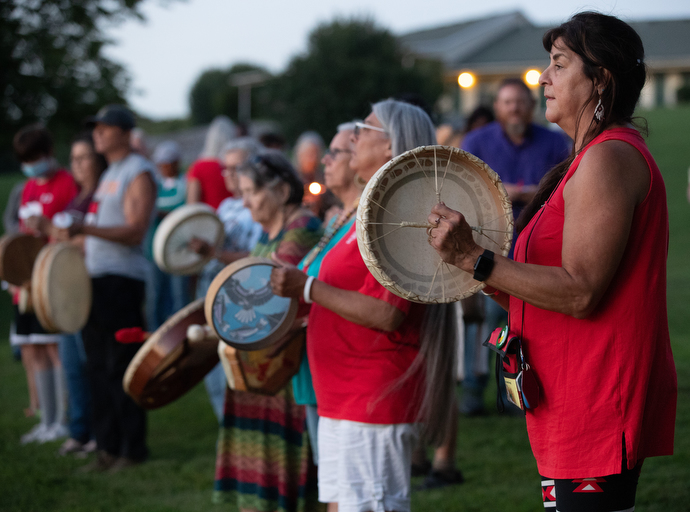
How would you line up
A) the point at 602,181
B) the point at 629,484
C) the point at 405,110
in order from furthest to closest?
1. the point at 405,110
2. the point at 629,484
3. the point at 602,181

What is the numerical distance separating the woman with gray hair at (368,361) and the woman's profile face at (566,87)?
0.85 metres

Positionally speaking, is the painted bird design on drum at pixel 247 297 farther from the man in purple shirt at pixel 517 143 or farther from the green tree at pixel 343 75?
the green tree at pixel 343 75

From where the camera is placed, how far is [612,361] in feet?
5.71

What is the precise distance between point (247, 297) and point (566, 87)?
1.52 meters

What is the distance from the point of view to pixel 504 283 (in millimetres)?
1714

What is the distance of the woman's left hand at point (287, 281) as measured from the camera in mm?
2562

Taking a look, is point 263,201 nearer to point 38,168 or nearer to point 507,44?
point 38,168

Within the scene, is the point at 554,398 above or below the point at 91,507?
above

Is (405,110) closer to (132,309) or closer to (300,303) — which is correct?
(300,303)

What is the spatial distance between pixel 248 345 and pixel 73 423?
10.3 ft

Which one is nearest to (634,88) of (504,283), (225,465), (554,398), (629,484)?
(504,283)

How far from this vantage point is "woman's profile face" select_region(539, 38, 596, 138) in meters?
Result: 1.81

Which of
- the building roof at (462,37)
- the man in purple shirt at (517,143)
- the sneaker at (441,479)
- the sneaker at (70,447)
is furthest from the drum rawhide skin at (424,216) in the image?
the building roof at (462,37)

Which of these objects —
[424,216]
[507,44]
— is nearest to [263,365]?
[424,216]
